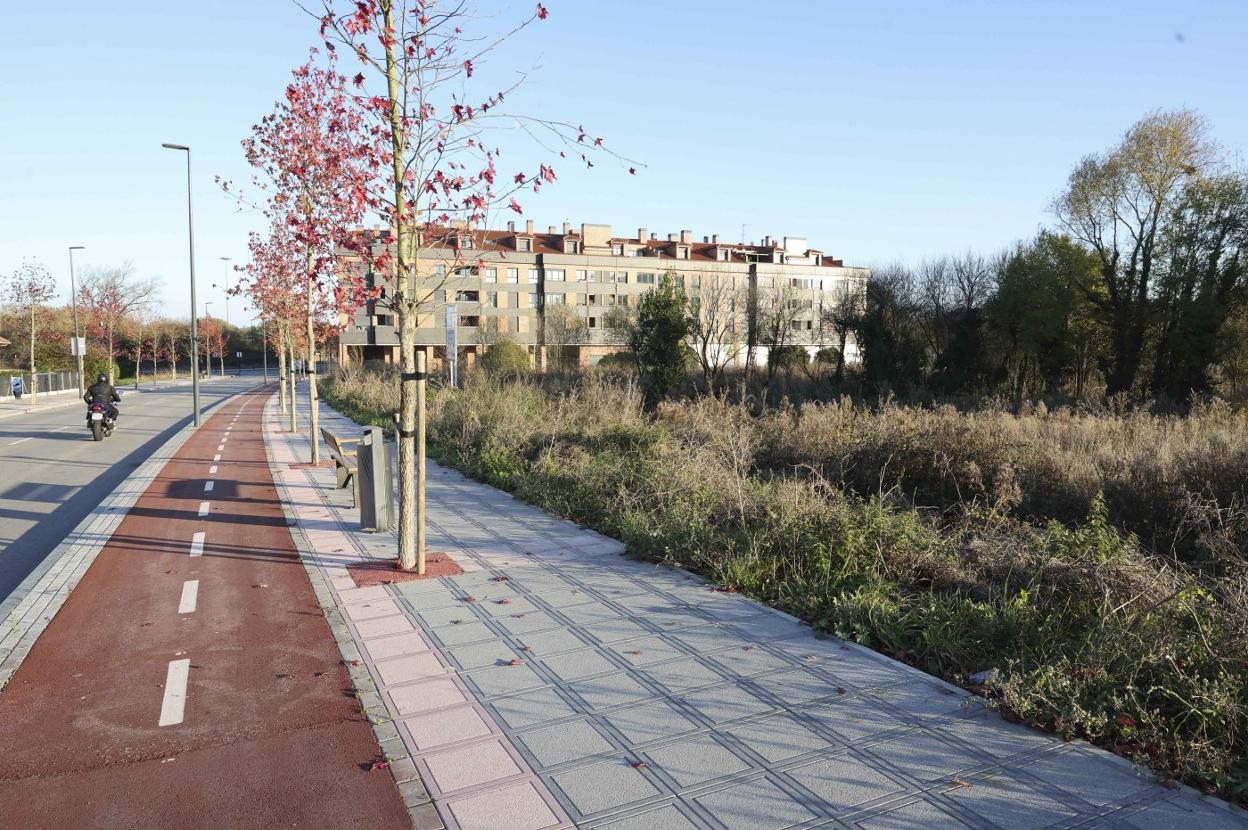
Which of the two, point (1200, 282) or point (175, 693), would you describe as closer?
point (175, 693)

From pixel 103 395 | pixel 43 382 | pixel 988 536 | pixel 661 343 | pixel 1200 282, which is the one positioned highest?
pixel 1200 282

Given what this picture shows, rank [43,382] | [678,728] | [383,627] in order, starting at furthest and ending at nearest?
[43,382] < [383,627] < [678,728]

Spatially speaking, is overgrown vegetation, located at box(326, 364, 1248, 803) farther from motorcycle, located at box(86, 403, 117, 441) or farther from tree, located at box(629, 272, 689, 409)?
tree, located at box(629, 272, 689, 409)

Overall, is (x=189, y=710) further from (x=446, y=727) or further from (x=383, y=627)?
(x=446, y=727)

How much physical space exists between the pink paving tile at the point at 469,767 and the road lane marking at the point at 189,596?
3.61 m

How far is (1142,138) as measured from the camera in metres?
28.2

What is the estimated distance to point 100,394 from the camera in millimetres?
19875

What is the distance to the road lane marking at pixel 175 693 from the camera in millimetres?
4500

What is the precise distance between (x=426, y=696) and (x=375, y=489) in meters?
4.65

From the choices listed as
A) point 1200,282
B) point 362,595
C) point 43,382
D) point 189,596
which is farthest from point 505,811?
point 43,382

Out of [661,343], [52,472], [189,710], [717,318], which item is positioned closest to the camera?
[189,710]

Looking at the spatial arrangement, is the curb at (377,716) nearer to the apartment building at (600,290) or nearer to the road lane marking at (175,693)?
the road lane marking at (175,693)

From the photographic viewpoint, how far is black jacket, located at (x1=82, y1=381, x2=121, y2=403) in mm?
19734

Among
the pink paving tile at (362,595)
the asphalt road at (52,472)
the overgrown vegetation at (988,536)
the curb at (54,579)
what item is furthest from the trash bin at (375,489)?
the asphalt road at (52,472)
